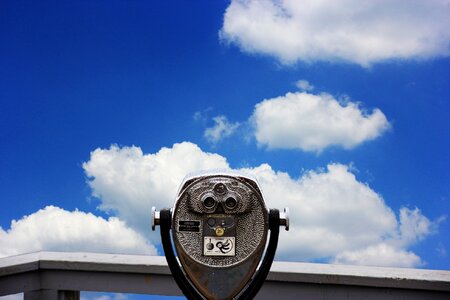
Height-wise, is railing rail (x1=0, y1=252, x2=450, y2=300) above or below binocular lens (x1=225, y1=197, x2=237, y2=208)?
below

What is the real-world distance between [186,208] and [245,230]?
21cm

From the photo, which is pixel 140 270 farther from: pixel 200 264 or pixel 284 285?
pixel 200 264

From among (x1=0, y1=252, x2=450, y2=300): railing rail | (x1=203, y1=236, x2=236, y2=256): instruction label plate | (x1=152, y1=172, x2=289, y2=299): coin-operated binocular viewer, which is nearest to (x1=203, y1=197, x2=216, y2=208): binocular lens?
(x1=152, y1=172, x2=289, y2=299): coin-operated binocular viewer

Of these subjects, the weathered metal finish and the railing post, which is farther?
the railing post

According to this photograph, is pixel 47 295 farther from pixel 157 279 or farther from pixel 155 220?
pixel 155 220

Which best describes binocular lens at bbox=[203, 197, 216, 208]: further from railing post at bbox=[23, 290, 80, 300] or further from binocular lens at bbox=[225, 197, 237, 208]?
railing post at bbox=[23, 290, 80, 300]

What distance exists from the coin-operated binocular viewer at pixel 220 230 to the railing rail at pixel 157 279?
750 mm

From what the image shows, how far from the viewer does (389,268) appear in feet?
8.66

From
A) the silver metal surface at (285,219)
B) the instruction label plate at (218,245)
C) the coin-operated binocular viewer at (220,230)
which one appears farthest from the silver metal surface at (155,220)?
the silver metal surface at (285,219)

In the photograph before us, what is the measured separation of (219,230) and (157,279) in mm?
978

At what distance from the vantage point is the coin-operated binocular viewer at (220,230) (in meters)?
1.88

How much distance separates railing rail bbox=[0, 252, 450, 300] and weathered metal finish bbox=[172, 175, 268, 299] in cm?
75

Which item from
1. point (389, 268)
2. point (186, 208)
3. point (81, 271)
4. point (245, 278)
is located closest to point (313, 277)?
point (389, 268)

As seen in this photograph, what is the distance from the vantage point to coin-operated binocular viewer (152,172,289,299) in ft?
6.16
